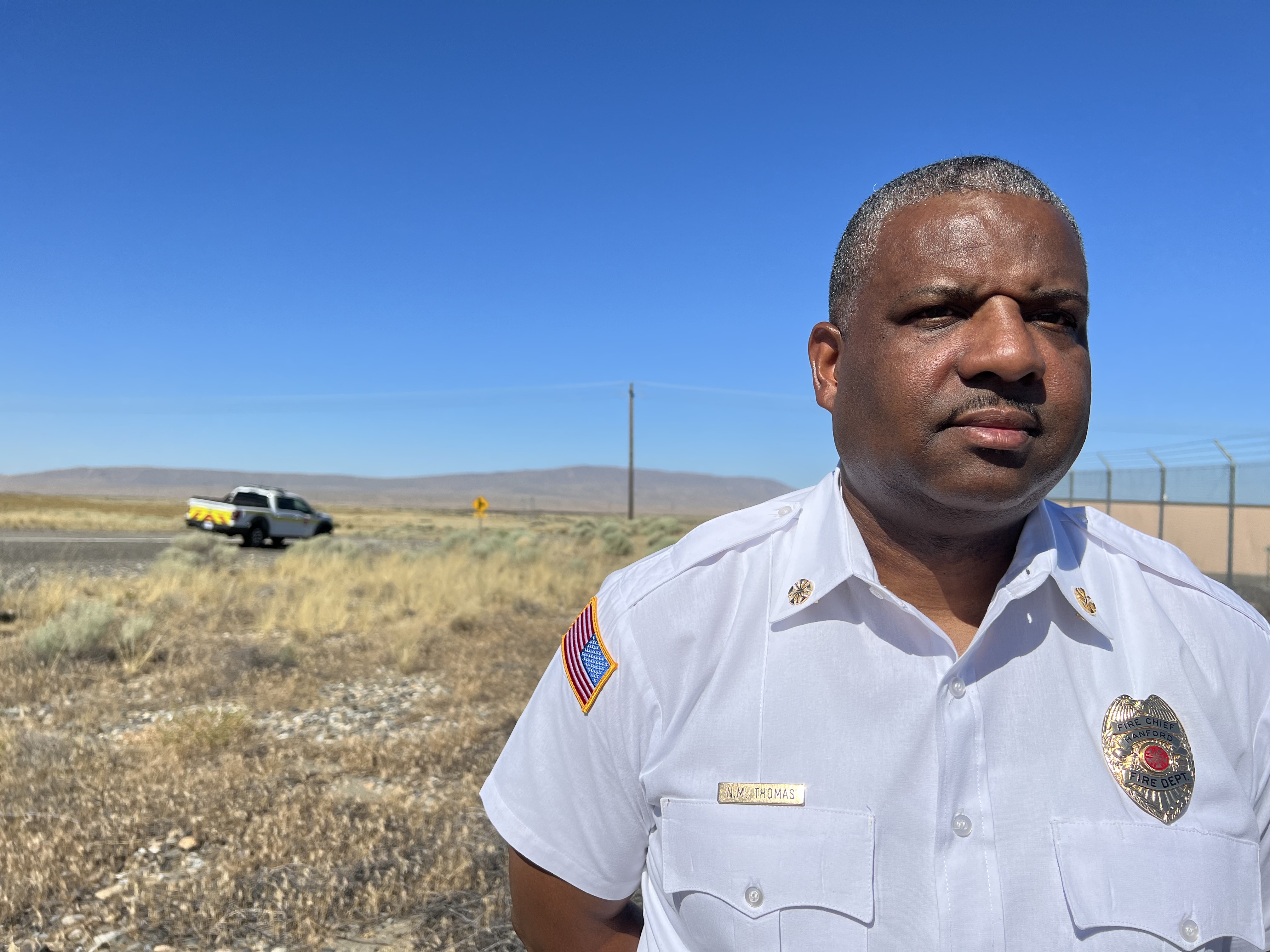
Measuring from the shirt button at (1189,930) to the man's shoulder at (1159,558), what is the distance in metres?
0.50

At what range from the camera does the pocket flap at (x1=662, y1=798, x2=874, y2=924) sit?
4.49ft

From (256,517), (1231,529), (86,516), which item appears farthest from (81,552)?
(86,516)

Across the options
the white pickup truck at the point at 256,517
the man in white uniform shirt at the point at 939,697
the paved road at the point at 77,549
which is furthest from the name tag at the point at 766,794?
the white pickup truck at the point at 256,517

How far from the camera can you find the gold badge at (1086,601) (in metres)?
1.50

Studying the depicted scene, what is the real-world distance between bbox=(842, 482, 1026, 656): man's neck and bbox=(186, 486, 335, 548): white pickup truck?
26314mm

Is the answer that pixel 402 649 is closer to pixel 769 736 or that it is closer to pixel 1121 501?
pixel 769 736

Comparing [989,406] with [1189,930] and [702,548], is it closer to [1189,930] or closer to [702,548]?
[702,548]

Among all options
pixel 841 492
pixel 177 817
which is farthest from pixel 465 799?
pixel 841 492

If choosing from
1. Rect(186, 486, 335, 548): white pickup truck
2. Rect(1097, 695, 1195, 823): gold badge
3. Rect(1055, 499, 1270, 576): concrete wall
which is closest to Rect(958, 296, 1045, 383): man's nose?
Rect(1097, 695, 1195, 823): gold badge

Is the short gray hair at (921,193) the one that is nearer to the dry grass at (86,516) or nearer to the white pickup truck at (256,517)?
the white pickup truck at (256,517)

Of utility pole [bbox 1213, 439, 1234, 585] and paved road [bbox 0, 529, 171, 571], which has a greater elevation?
utility pole [bbox 1213, 439, 1234, 585]

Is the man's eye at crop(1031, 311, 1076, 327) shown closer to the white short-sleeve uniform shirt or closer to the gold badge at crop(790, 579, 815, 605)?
the white short-sleeve uniform shirt

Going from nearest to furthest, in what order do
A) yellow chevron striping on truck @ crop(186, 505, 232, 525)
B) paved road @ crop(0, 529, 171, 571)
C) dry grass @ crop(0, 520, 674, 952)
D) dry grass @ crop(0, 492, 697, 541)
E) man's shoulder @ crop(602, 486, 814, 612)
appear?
man's shoulder @ crop(602, 486, 814, 612), dry grass @ crop(0, 520, 674, 952), paved road @ crop(0, 529, 171, 571), yellow chevron striping on truck @ crop(186, 505, 232, 525), dry grass @ crop(0, 492, 697, 541)

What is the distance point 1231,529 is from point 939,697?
1242 cm
